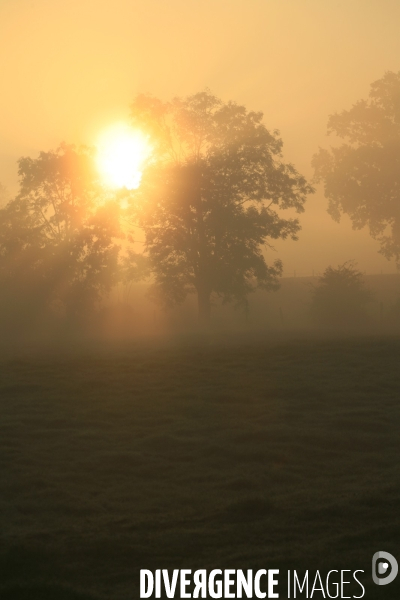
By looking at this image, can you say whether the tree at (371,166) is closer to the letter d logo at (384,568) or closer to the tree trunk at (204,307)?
the tree trunk at (204,307)

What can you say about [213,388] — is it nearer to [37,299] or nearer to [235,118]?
[235,118]

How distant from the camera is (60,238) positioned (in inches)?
2267

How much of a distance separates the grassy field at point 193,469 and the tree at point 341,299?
23392mm

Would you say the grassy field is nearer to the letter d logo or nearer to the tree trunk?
the letter d logo

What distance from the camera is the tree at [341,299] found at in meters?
50.8

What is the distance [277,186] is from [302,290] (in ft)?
71.5

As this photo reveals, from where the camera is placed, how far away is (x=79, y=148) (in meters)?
59.4

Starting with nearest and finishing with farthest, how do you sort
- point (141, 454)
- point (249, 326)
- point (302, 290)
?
point (141, 454) < point (249, 326) < point (302, 290)

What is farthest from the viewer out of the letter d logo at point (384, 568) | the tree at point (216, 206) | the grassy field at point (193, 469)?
the tree at point (216, 206)

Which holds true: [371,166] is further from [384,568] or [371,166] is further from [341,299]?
[384,568]

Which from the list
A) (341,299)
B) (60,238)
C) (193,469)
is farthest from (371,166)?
(193,469)

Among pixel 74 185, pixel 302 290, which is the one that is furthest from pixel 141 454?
pixel 302 290

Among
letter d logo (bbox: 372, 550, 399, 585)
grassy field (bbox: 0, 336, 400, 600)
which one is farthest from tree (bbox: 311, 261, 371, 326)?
letter d logo (bbox: 372, 550, 399, 585)

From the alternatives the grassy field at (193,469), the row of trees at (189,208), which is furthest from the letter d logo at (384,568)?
the row of trees at (189,208)
